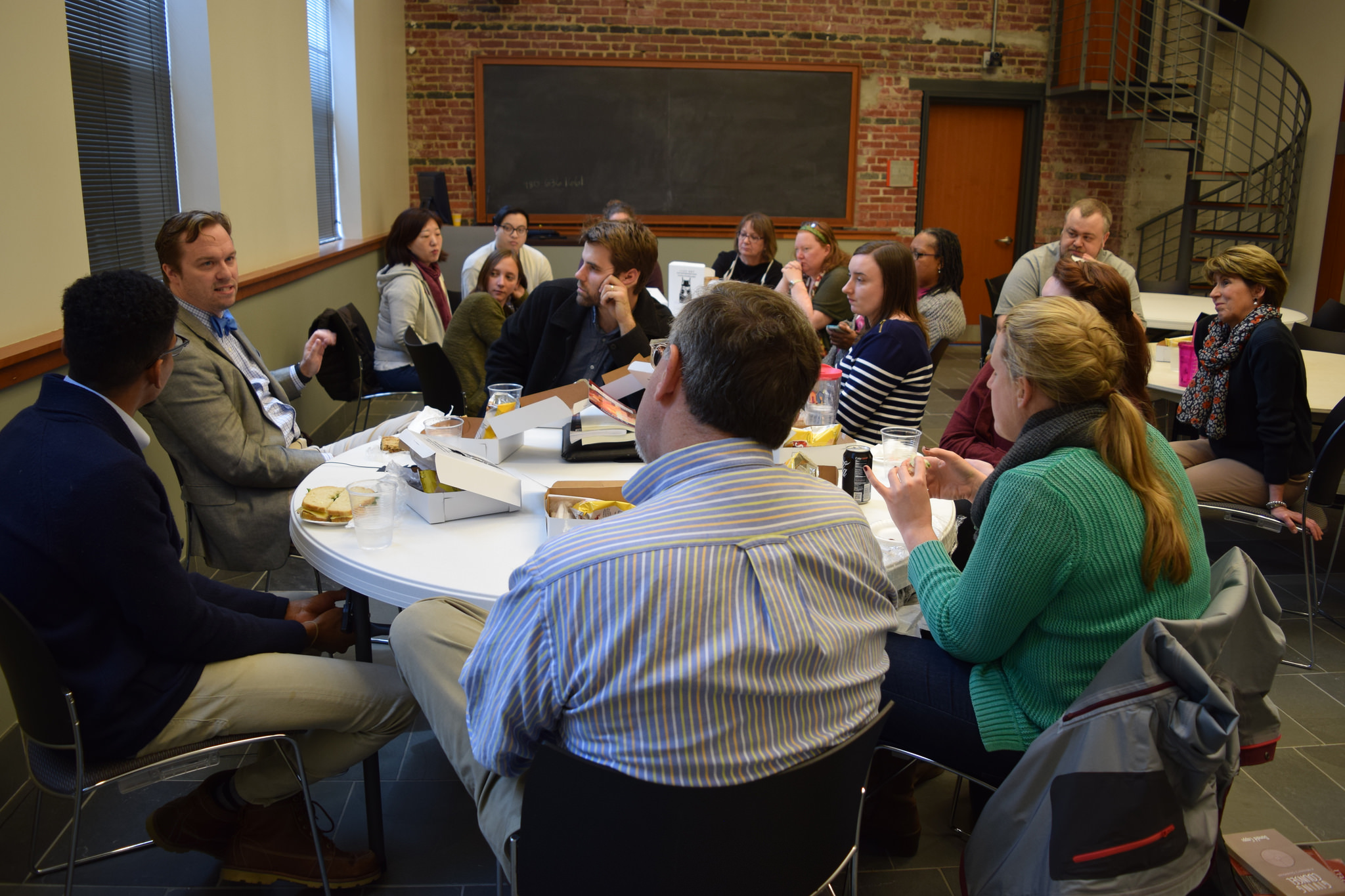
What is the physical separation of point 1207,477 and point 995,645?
2.03 meters

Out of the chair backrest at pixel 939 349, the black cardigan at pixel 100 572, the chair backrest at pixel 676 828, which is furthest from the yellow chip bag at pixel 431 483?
the chair backrest at pixel 939 349

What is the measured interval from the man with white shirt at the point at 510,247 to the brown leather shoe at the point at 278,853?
3.81 metres

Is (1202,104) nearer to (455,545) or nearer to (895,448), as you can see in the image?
(895,448)

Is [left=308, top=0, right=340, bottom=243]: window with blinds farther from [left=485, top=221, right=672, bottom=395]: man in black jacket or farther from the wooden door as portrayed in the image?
the wooden door

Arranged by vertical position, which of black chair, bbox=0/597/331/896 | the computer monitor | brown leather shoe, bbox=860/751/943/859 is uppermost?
the computer monitor

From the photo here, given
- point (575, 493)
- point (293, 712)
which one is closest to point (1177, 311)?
point (575, 493)

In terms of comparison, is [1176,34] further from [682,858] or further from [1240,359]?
[682,858]

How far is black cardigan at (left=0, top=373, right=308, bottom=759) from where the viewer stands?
5.00 ft

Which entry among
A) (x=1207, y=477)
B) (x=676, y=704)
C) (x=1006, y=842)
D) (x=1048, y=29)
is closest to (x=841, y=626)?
(x=676, y=704)

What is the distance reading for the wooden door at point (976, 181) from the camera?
29.1 feet

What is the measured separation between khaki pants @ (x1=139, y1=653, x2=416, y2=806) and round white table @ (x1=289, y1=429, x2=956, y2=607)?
19cm

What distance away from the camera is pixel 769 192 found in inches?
337

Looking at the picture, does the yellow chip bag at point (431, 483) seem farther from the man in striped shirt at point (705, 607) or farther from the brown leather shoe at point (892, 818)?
the brown leather shoe at point (892, 818)

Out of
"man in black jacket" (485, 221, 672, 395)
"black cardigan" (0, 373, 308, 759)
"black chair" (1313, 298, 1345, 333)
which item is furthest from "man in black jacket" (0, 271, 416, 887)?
"black chair" (1313, 298, 1345, 333)
